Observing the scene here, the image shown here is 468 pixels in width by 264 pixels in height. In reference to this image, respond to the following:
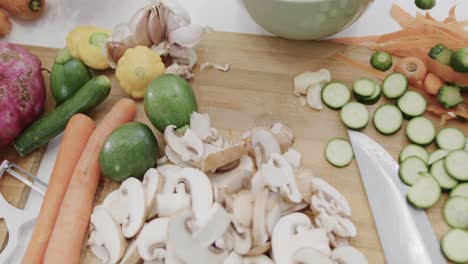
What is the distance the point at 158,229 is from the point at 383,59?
0.98 meters

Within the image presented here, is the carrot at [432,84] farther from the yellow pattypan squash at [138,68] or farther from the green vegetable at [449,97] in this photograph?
the yellow pattypan squash at [138,68]

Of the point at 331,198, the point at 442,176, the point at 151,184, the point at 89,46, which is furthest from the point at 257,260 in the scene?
the point at 89,46

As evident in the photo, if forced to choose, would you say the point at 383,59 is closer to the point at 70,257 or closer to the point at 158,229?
the point at 158,229

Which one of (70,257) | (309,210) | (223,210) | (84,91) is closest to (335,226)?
(309,210)

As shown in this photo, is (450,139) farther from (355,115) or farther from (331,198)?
(331,198)

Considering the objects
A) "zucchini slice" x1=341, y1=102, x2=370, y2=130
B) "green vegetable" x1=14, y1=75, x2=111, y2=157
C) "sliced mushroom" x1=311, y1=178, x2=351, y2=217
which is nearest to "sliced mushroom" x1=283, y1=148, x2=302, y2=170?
"sliced mushroom" x1=311, y1=178, x2=351, y2=217

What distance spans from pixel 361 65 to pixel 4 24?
1394 mm

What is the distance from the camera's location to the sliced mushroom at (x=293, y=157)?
72.6 inches

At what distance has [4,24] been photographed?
229 cm

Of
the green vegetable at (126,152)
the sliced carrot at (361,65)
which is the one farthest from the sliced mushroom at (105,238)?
the sliced carrot at (361,65)

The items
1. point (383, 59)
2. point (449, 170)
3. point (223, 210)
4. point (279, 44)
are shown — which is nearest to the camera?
point (223, 210)

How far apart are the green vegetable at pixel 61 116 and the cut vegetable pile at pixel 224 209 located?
309mm

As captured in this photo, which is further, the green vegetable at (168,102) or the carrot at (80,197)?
the green vegetable at (168,102)

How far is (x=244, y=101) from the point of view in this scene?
204 centimetres
